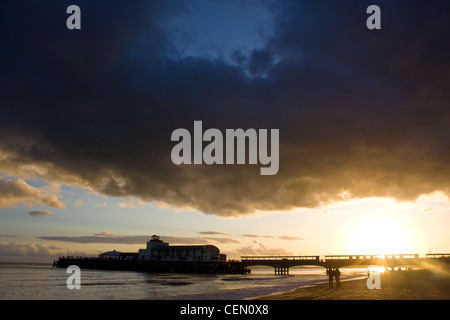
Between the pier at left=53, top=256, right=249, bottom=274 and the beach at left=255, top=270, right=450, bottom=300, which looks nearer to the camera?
the beach at left=255, top=270, right=450, bottom=300

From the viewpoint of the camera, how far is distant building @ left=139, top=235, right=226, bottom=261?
429 ft

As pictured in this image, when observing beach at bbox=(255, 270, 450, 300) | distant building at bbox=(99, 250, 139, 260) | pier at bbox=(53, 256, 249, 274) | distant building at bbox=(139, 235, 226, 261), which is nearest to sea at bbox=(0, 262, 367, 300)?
beach at bbox=(255, 270, 450, 300)

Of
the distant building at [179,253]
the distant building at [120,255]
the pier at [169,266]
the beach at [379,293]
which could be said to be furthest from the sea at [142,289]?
the distant building at [120,255]

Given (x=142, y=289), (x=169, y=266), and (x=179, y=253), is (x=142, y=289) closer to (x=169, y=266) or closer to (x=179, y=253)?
(x=169, y=266)

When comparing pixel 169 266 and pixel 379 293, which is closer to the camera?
pixel 379 293

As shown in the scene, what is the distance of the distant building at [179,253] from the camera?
131m

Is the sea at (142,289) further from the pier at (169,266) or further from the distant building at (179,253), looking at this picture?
the distant building at (179,253)

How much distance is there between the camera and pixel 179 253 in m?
135

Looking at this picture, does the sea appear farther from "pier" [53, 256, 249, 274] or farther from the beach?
"pier" [53, 256, 249, 274]

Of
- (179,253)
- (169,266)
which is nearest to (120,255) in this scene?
(179,253)

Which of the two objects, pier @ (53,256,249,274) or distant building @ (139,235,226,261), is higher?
distant building @ (139,235,226,261)

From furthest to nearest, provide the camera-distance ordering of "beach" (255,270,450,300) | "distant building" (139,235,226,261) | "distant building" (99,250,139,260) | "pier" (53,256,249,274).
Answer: "distant building" (99,250,139,260) → "distant building" (139,235,226,261) → "pier" (53,256,249,274) → "beach" (255,270,450,300)
